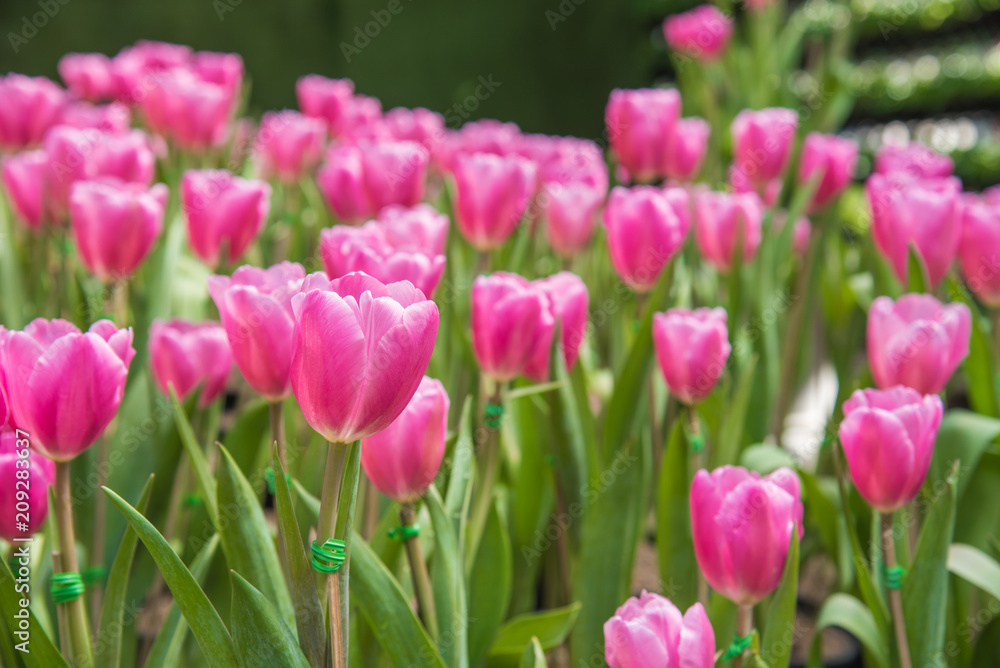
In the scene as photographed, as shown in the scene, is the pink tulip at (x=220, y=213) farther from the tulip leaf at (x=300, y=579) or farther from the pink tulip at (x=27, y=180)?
the tulip leaf at (x=300, y=579)

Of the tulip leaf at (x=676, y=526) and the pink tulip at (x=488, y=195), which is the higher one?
the pink tulip at (x=488, y=195)

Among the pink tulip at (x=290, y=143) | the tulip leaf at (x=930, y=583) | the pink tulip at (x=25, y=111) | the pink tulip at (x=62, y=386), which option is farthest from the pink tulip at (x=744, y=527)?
the pink tulip at (x=25, y=111)

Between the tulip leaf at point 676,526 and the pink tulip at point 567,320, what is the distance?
0.11 meters

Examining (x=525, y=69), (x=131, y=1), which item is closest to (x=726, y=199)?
(x=131, y=1)

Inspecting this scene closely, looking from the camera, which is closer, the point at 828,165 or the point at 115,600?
the point at 115,600

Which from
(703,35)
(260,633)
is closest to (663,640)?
(260,633)

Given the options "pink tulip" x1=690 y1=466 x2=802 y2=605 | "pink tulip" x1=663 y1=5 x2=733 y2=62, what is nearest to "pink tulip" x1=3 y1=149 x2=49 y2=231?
"pink tulip" x1=690 y1=466 x2=802 y2=605

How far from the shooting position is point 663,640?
0.46 metres

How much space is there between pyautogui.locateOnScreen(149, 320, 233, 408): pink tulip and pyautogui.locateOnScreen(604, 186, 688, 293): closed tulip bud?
0.42 meters

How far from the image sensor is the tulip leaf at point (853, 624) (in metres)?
0.74

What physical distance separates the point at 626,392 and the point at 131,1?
3.50m

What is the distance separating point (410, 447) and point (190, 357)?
0.27m

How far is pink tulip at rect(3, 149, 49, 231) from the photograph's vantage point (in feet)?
3.41

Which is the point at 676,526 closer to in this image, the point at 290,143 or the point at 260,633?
the point at 260,633
